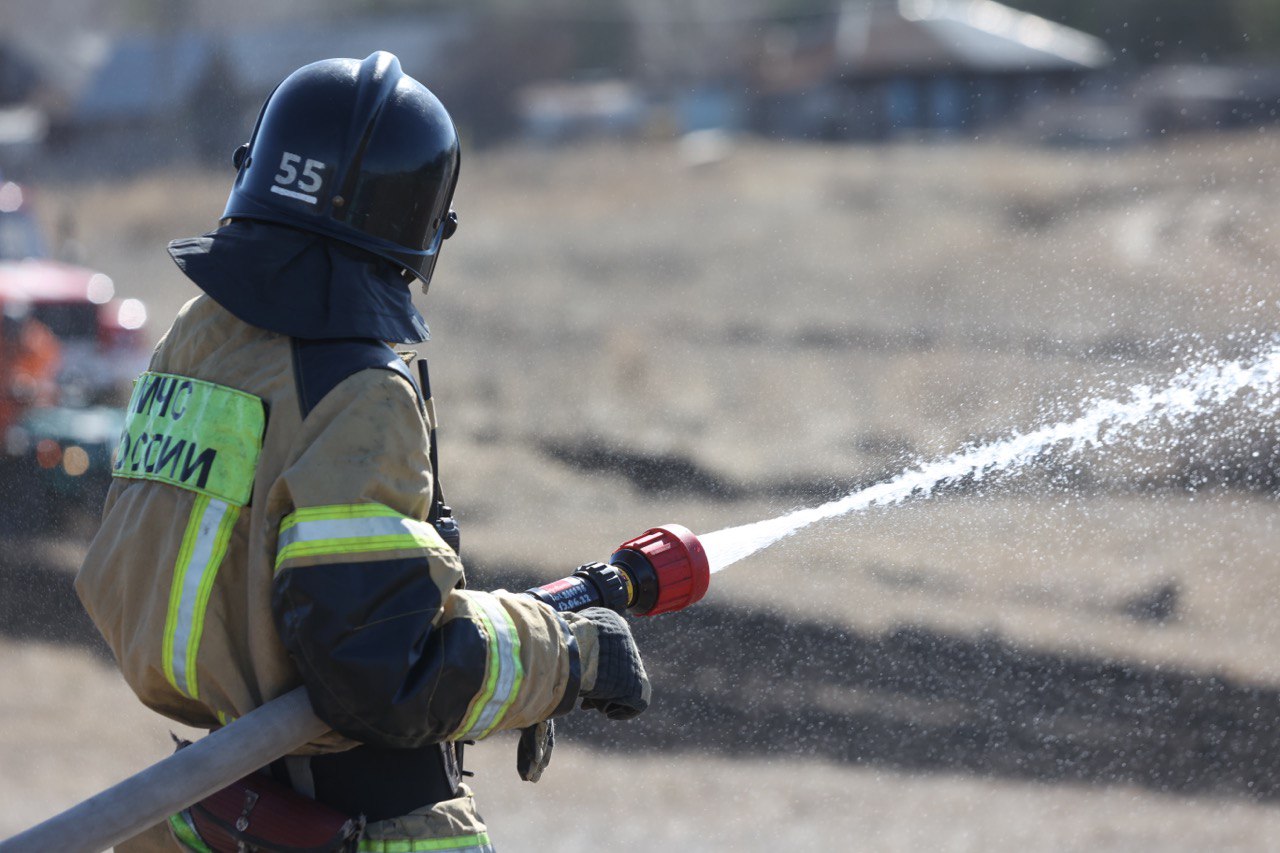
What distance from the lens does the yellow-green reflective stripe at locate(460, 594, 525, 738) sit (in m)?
1.80

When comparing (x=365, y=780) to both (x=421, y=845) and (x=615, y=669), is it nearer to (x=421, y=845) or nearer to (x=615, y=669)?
(x=421, y=845)

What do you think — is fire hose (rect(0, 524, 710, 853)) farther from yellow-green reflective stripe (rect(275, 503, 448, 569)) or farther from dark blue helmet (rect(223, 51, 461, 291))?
dark blue helmet (rect(223, 51, 461, 291))

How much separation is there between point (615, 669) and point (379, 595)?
1.33 ft

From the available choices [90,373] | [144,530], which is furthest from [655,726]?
[90,373]

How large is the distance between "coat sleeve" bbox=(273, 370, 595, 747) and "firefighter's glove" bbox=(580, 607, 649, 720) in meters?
0.15

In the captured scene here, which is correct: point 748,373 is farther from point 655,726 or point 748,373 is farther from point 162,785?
point 162,785

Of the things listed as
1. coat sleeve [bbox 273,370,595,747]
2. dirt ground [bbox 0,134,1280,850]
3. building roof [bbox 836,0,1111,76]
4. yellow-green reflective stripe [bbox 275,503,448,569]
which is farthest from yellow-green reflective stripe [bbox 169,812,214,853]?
building roof [bbox 836,0,1111,76]

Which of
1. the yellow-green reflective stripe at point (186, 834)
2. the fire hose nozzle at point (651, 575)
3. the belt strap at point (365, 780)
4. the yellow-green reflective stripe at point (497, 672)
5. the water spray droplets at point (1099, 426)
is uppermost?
the yellow-green reflective stripe at point (497, 672)

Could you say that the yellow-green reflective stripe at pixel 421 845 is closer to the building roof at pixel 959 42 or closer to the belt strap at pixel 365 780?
the belt strap at pixel 365 780

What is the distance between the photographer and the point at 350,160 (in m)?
1.95

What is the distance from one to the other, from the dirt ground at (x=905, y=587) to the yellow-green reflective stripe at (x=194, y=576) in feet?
7.85

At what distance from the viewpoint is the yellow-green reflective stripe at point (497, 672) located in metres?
1.80

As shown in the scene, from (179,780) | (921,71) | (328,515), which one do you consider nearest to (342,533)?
(328,515)

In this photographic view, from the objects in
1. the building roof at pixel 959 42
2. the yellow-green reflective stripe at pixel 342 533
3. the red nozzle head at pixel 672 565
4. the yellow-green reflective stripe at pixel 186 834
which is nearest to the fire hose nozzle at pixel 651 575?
the red nozzle head at pixel 672 565
